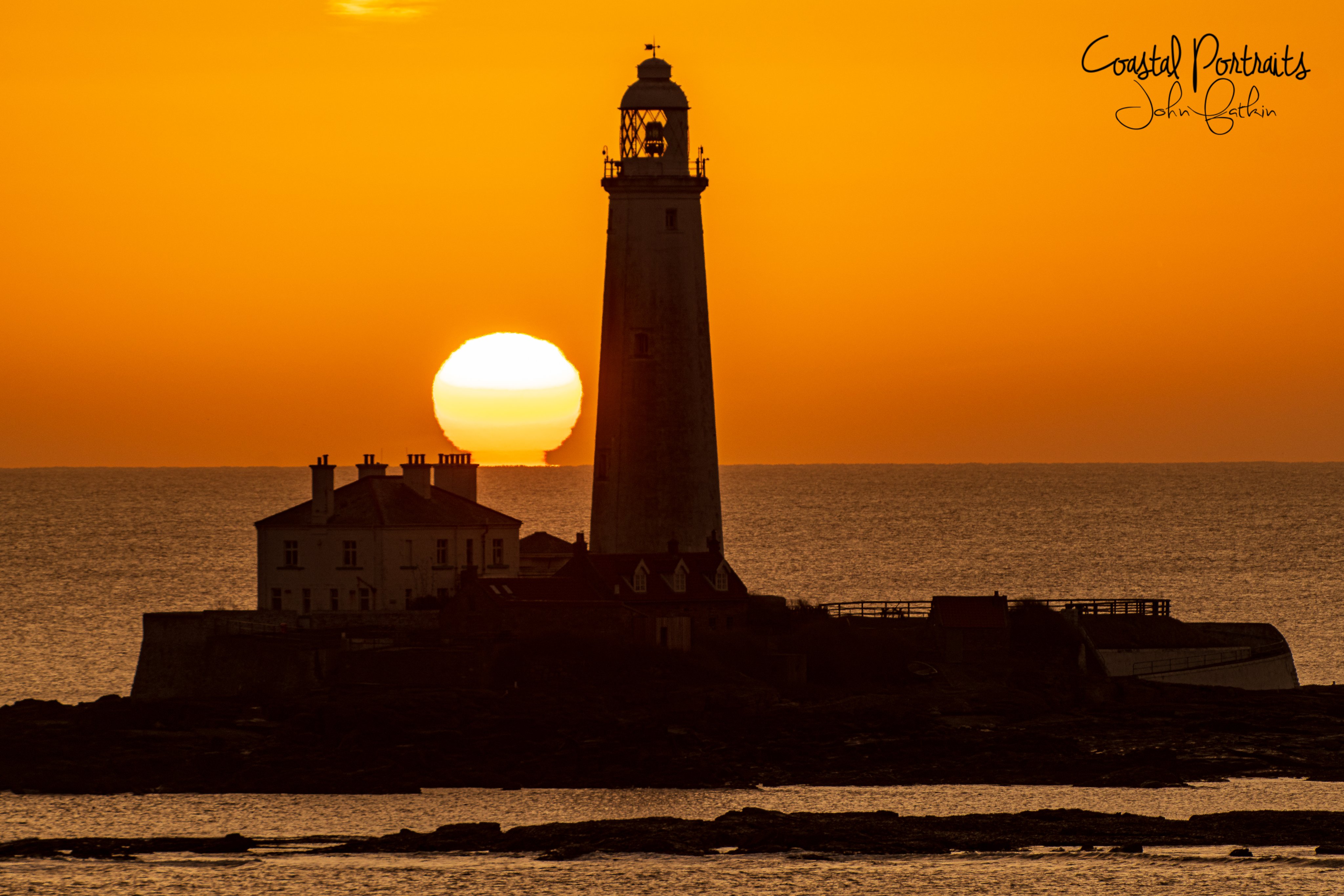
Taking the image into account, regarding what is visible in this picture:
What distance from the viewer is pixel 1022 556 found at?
12825 cm

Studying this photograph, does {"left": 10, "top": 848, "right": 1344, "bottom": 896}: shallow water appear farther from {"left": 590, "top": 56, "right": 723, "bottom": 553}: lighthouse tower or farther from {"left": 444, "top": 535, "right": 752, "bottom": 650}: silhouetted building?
{"left": 590, "top": 56, "right": 723, "bottom": 553}: lighthouse tower

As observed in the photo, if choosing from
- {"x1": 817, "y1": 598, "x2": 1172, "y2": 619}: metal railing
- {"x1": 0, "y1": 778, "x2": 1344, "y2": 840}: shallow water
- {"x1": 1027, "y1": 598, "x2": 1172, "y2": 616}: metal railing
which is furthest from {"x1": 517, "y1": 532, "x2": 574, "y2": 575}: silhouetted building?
{"x1": 0, "y1": 778, "x2": 1344, "y2": 840}: shallow water

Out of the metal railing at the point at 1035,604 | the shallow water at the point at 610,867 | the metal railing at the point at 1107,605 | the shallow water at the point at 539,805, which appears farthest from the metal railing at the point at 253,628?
the metal railing at the point at 1107,605

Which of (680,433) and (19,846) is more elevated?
(680,433)

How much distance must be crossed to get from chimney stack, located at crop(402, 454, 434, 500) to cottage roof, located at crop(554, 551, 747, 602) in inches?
181

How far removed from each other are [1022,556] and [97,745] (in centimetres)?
8957

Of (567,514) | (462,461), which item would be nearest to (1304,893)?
(462,461)

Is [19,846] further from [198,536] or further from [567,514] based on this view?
[567,514]

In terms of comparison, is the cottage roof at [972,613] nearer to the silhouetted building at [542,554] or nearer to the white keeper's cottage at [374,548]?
the silhouetted building at [542,554]

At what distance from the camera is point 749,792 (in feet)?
139

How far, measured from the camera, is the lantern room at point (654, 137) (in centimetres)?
5269

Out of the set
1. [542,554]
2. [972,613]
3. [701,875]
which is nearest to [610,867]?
[701,875]

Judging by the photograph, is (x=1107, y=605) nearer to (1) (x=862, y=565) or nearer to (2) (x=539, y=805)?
(2) (x=539, y=805)

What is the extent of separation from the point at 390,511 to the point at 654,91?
12.1 m
